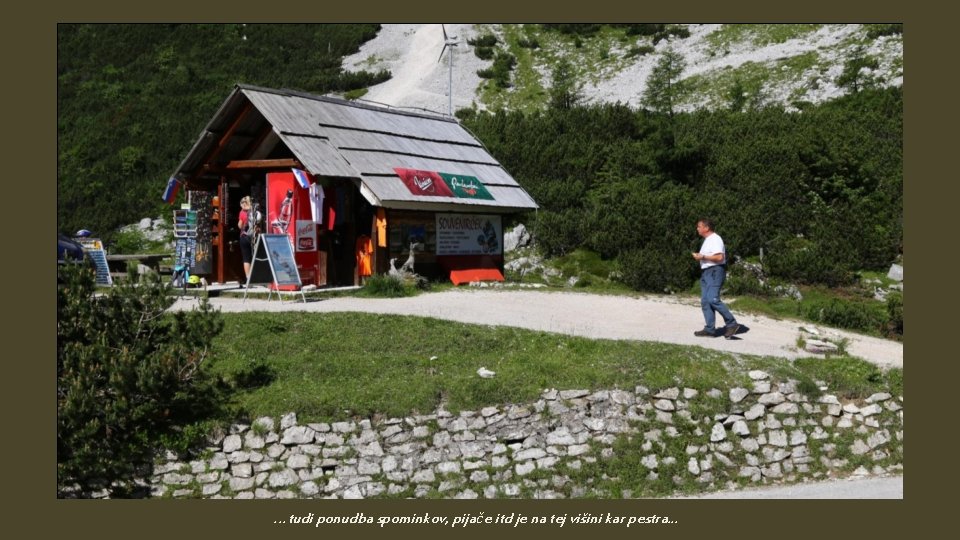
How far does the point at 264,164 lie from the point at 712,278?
11.4m

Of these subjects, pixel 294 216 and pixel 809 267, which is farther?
pixel 809 267

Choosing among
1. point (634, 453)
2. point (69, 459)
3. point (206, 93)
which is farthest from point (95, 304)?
point (206, 93)

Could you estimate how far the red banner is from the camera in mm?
22797

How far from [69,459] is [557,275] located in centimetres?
1973

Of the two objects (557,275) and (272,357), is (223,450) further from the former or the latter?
(557,275)

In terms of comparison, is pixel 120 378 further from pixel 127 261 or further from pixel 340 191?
pixel 127 261

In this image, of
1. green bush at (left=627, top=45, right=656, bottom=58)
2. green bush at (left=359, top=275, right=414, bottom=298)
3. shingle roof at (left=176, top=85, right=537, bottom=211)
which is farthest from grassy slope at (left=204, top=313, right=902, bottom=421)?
green bush at (left=627, top=45, right=656, bottom=58)

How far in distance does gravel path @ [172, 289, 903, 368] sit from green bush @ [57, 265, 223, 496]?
4101 mm

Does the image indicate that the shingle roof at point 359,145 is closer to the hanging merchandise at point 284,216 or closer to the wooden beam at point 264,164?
the wooden beam at point 264,164

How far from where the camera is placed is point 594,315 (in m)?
18.8

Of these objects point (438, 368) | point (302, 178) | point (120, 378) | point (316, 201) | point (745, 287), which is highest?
point (302, 178)

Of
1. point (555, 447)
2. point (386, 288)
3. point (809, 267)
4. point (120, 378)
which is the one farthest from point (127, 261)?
point (809, 267)

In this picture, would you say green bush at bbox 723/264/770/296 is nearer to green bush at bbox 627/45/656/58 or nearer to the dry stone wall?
the dry stone wall

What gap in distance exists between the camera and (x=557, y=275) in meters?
29.2
